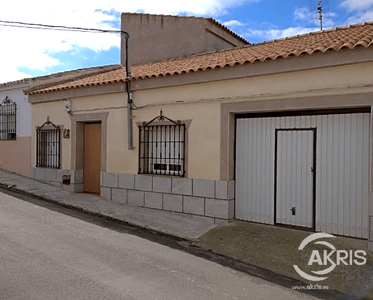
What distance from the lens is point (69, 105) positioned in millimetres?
9422

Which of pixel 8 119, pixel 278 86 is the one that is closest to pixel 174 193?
pixel 278 86

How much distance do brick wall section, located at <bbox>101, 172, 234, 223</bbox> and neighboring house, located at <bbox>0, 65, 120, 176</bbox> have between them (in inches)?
160

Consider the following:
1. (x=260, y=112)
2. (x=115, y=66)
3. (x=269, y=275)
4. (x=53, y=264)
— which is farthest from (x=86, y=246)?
(x=115, y=66)

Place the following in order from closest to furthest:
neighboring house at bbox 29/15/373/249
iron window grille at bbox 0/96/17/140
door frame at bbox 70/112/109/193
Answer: neighboring house at bbox 29/15/373/249, door frame at bbox 70/112/109/193, iron window grille at bbox 0/96/17/140

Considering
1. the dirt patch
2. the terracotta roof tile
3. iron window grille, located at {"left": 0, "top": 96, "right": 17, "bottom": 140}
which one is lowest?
the dirt patch

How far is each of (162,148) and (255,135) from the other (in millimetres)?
2315

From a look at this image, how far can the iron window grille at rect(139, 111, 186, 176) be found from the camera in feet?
24.2

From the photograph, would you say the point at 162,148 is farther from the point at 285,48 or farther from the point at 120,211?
the point at 285,48

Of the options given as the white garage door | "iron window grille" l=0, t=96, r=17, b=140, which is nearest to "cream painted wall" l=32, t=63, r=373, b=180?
the white garage door

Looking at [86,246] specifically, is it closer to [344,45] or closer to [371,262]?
[371,262]

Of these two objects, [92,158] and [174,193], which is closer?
[174,193]

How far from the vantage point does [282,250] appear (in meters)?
5.24

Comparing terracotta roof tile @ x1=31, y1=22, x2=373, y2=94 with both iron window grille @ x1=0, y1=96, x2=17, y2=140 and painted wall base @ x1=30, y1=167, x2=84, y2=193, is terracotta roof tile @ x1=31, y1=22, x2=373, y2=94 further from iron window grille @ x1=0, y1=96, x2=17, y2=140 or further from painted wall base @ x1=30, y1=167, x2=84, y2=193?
painted wall base @ x1=30, y1=167, x2=84, y2=193

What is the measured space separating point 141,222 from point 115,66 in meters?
7.53
